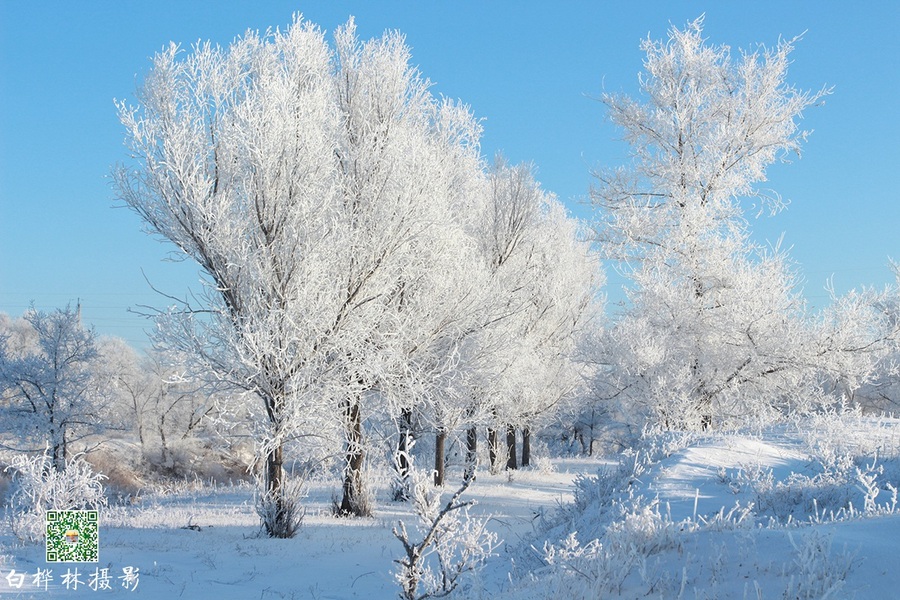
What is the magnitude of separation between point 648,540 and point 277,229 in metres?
7.17

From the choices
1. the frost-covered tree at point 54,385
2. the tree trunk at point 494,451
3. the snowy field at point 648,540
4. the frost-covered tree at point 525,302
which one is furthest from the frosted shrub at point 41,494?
the frost-covered tree at point 54,385

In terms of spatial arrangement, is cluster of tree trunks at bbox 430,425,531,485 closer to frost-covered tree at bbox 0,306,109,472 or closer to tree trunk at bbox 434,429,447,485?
tree trunk at bbox 434,429,447,485

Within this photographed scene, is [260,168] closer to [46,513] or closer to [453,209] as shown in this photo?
[46,513]

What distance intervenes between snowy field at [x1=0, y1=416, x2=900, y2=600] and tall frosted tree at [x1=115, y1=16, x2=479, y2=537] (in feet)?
5.02

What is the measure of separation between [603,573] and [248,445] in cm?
3204

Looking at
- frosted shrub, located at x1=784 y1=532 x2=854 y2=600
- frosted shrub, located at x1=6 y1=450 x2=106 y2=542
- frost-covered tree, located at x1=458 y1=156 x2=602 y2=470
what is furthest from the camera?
frost-covered tree, located at x1=458 y1=156 x2=602 y2=470

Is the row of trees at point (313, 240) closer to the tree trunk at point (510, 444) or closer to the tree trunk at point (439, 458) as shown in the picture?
the tree trunk at point (439, 458)

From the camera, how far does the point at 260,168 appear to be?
29.3 ft

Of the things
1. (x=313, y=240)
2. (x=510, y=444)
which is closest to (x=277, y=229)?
(x=313, y=240)

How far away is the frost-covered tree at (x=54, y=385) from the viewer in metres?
21.0

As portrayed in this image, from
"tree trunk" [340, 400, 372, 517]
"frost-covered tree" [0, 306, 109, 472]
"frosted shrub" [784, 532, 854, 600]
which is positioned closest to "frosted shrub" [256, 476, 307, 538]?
"tree trunk" [340, 400, 372, 517]

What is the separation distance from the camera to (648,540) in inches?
139

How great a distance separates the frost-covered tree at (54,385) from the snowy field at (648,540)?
12896 millimetres

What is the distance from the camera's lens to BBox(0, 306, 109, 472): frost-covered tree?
21031 mm
